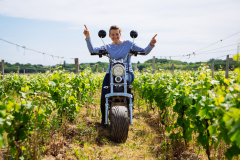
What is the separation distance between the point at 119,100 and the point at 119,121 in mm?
535

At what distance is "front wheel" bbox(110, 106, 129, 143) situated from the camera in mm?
3598

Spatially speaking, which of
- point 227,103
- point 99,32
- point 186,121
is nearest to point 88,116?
point 99,32

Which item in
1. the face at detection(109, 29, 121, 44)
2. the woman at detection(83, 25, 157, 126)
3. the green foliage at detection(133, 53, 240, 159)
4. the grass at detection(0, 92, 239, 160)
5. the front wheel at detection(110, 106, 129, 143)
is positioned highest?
the face at detection(109, 29, 121, 44)

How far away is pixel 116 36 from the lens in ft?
14.2

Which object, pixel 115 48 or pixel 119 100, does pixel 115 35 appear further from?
pixel 119 100

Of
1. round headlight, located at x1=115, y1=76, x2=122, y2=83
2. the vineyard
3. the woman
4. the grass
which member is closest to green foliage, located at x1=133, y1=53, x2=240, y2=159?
the vineyard

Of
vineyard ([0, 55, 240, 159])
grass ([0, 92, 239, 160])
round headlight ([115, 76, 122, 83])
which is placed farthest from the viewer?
round headlight ([115, 76, 122, 83])

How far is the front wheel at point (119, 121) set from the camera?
3.60 m

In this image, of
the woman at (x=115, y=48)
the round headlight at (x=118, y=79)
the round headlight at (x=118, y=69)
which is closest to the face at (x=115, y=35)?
the woman at (x=115, y=48)

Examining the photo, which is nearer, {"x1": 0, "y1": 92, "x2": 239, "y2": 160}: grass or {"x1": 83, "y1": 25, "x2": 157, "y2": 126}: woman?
{"x1": 0, "y1": 92, "x2": 239, "y2": 160}: grass

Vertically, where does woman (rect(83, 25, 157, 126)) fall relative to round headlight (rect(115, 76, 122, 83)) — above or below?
above

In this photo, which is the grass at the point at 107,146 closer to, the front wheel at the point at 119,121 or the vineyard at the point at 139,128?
the vineyard at the point at 139,128

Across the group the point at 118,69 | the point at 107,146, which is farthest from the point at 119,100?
the point at 107,146

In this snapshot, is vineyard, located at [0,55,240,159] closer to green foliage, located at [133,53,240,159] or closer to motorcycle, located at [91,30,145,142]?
green foliage, located at [133,53,240,159]
